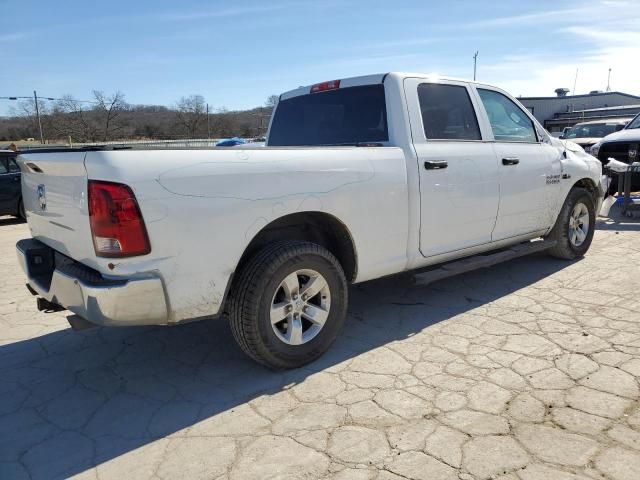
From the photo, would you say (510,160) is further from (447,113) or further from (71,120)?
(71,120)

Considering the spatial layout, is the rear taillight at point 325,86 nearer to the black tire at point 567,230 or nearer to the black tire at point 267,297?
the black tire at point 267,297

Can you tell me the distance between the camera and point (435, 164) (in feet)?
12.6

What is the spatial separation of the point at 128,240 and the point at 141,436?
1.05 metres

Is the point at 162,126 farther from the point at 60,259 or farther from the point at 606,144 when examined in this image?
the point at 60,259

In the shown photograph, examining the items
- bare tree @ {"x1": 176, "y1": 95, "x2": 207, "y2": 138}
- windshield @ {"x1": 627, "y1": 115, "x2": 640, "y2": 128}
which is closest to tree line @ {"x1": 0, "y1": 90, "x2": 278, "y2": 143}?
bare tree @ {"x1": 176, "y1": 95, "x2": 207, "y2": 138}

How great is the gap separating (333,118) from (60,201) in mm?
2358

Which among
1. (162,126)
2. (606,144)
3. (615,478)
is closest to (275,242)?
(615,478)

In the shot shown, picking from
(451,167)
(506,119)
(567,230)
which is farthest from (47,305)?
(567,230)

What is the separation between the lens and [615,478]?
2176mm

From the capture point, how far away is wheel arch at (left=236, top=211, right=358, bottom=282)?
321cm

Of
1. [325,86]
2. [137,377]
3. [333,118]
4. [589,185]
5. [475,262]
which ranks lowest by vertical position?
[137,377]

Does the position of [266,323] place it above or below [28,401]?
above

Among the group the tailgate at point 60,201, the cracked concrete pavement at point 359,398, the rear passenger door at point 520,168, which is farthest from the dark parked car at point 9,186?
the rear passenger door at point 520,168

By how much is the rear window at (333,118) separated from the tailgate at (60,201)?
2.19m
